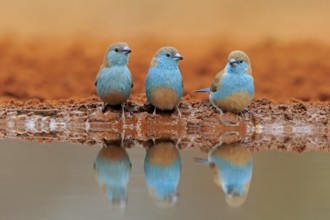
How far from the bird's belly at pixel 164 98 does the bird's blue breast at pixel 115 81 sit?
0.29 meters

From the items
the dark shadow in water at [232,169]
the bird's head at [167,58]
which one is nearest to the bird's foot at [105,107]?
the bird's head at [167,58]

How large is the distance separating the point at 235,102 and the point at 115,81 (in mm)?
1298

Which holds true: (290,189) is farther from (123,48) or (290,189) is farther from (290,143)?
(123,48)

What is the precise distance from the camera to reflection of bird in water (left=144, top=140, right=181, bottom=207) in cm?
625

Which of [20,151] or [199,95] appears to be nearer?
[20,151]

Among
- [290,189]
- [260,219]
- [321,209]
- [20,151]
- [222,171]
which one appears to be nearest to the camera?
[260,219]

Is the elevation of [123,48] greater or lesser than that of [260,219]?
greater

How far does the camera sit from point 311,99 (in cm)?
1233

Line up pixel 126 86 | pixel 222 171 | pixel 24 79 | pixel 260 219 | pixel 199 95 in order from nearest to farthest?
pixel 260 219
pixel 222 171
pixel 126 86
pixel 199 95
pixel 24 79

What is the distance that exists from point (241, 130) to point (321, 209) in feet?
11.5

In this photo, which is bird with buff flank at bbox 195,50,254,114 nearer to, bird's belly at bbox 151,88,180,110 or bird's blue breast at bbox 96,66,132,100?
bird's belly at bbox 151,88,180,110

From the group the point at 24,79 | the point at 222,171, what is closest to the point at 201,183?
the point at 222,171

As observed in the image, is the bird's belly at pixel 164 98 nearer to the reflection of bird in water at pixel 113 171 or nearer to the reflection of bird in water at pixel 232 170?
the reflection of bird in water at pixel 113 171

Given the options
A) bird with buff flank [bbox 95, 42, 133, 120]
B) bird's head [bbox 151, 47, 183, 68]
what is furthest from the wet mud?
bird's head [bbox 151, 47, 183, 68]
